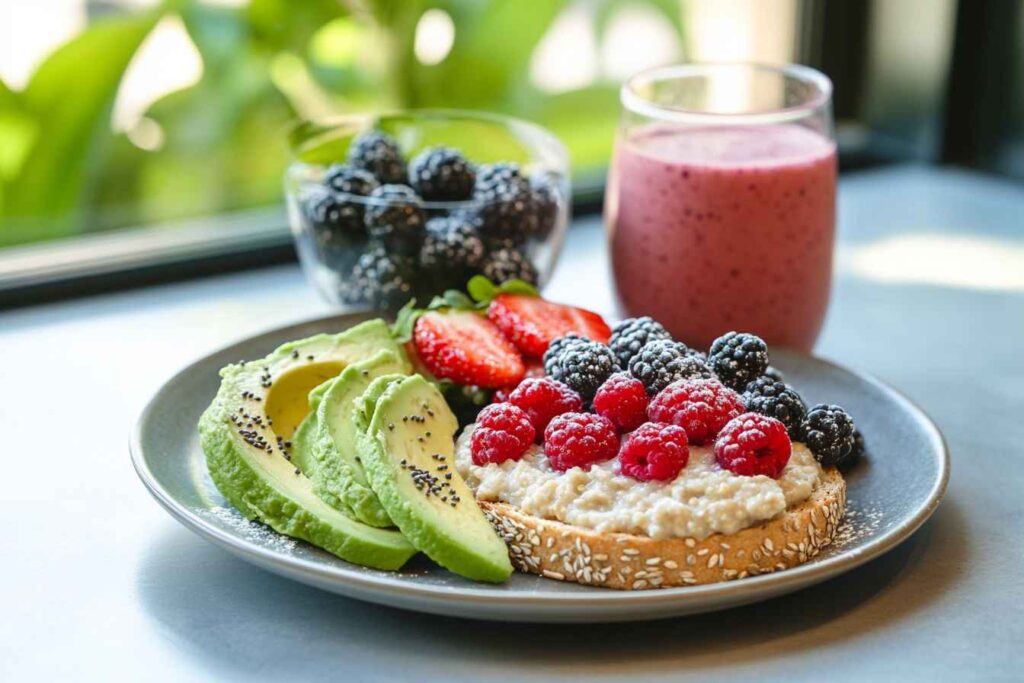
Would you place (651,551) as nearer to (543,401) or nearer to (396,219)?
(543,401)

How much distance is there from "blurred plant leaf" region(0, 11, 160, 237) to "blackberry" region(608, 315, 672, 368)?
140 centimetres

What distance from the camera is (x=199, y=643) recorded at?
4.47 ft

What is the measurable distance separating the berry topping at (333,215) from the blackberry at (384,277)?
43mm

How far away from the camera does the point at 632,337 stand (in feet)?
5.50

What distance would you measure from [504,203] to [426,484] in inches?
25.6

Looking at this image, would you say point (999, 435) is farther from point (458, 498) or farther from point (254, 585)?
Result: point (254, 585)

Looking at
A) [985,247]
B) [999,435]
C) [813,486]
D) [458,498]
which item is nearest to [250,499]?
[458,498]

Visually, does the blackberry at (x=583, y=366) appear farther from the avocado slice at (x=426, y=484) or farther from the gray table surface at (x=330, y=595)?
the gray table surface at (x=330, y=595)

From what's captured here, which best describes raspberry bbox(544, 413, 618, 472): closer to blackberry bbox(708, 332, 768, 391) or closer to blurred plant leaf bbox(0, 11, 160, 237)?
blackberry bbox(708, 332, 768, 391)

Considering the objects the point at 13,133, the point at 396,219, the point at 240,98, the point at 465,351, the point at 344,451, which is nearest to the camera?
the point at 344,451

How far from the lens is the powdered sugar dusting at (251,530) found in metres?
1.41

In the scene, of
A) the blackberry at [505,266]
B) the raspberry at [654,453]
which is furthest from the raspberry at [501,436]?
the blackberry at [505,266]

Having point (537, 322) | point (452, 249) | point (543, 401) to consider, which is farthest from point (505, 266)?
point (543, 401)

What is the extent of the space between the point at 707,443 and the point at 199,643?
23.4 inches
